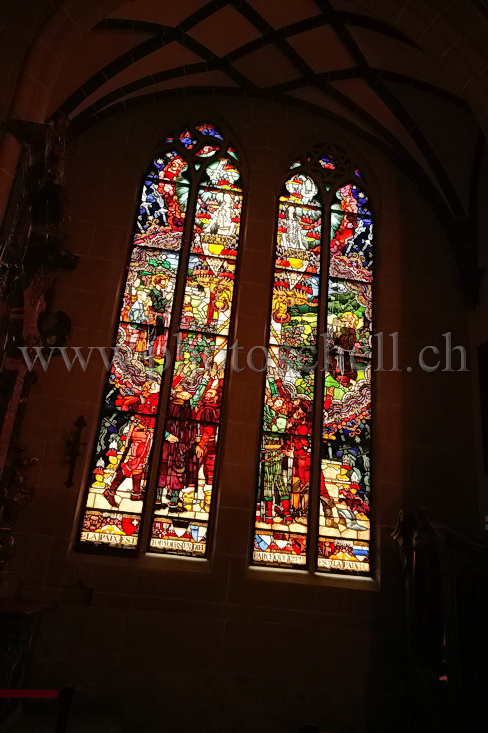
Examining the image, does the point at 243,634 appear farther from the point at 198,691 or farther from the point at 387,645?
the point at 387,645

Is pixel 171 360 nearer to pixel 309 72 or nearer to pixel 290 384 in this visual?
pixel 290 384

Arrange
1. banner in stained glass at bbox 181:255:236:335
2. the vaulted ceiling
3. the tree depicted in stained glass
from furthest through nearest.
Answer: banner in stained glass at bbox 181:255:236:335, the vaulted ceiling, the tree depicted in stained glass

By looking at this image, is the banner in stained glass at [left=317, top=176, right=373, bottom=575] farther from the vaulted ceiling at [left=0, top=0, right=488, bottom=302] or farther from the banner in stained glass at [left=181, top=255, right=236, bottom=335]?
the banner in stained glass at [left=181, top=255, right=236, bottom=335]

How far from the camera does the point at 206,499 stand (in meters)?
Answer: 6.54

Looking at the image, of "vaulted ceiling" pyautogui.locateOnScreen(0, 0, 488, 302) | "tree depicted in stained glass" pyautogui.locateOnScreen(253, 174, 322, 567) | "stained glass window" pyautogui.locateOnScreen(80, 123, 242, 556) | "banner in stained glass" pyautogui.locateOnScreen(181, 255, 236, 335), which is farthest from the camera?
"banner in stained glass" pyautogui.locateOnScreen(181, 255, 236, 335)

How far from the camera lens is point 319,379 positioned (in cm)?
712

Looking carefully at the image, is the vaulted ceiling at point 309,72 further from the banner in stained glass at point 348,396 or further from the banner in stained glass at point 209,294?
the banner in stained glass at point 209,294

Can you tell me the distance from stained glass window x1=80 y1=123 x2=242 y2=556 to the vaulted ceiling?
2.72 ft

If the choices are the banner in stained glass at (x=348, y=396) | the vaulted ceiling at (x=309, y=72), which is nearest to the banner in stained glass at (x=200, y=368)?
the vaulted ceiling at (x=309, y=72)

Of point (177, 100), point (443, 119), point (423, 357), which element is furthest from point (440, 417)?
point (177, 100)

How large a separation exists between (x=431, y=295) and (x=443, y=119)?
7.13ft

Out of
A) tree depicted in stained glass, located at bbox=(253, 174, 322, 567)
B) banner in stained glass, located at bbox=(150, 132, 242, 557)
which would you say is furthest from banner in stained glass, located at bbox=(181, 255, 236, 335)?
tree depicted in stained glass, located at bbox=(253, 174, 322, 567)

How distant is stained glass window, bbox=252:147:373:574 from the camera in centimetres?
655

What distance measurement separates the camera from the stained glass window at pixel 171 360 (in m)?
6.41
